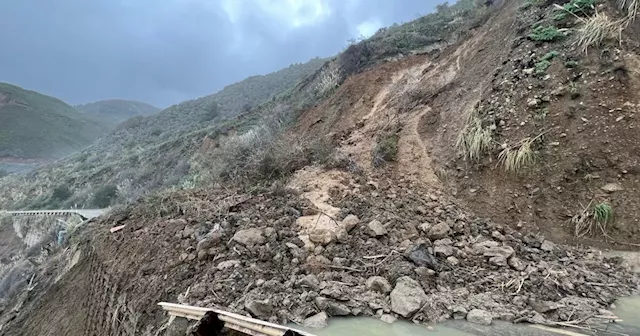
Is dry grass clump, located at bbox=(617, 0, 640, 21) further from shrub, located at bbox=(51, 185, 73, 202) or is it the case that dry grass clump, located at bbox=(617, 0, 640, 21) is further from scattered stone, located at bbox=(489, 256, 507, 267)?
shrub, located at bbox=(51, 185, 73, 202)

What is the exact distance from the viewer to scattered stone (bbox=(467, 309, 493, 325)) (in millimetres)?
3770

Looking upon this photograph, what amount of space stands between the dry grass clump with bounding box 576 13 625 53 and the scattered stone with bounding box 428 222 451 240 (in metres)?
3.76

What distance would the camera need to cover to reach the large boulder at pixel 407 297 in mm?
3904

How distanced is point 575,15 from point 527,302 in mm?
5276

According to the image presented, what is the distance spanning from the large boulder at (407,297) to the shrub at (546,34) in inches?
207

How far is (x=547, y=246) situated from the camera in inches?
197

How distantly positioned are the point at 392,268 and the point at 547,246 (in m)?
2.15

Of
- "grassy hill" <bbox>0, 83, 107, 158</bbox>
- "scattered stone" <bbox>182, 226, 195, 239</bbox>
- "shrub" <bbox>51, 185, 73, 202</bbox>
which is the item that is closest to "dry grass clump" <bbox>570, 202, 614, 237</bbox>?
"scattered stone" <bbox>182, 226, 195, 239</bbox>

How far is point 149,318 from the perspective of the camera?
184 inches

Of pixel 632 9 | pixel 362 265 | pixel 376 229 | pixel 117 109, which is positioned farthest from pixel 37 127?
pixel 632 9

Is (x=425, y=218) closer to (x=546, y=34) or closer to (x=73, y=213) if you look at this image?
(x=546, y=34)

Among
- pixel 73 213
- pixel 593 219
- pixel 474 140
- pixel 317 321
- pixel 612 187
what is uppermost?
pixel 474 140

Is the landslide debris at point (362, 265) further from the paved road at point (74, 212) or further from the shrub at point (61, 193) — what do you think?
the shrub at point (61, 193)

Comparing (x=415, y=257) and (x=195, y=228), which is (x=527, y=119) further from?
(x=195, y=228)
